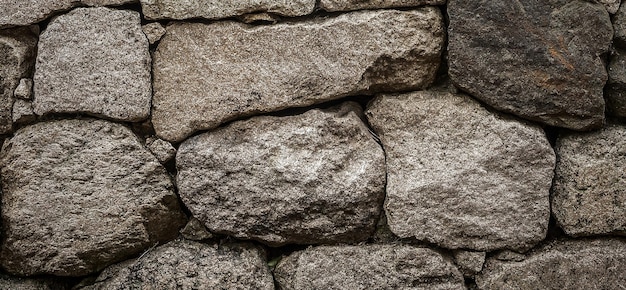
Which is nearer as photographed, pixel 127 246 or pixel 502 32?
pixel 502 32

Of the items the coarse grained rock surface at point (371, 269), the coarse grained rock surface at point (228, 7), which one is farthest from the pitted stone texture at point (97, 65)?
the coarse grained rock surface at point (371, 269)

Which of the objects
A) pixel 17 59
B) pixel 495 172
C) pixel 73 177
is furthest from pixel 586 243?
pixel 17 59

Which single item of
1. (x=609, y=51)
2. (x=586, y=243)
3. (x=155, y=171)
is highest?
(x=609, y=51)

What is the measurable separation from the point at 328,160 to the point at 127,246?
740 millimetres

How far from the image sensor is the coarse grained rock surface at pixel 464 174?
1.66m

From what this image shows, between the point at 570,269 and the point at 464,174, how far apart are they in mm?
464

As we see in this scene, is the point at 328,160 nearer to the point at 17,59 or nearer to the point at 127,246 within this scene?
the point at 127,246

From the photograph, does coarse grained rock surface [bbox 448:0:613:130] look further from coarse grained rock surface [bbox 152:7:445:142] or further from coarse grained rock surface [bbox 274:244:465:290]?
coarse grained rock surface [bbox 274:244:465:290]

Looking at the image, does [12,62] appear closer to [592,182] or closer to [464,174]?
[464,174]

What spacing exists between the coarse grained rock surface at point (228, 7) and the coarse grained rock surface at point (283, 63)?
0.04 metres

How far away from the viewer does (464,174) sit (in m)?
1.67

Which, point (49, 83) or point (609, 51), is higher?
point (609, 51)

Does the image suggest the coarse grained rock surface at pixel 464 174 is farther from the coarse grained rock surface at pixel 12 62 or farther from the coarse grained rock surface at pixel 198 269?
the coarse grained rock surface at pixel 12 62

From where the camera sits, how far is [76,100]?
170 centimetres
